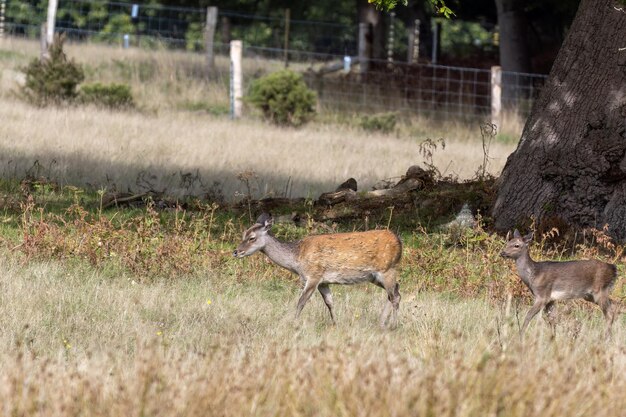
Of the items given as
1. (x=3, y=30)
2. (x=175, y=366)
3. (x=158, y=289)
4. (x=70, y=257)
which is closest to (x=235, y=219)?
(x=70, y=257)

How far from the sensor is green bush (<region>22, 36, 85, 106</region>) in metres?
26.4

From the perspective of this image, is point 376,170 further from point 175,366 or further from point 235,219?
point 175,366

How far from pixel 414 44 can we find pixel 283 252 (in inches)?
1409

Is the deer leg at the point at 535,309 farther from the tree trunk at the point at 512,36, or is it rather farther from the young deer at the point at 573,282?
the tree trunk at the point at 512,36

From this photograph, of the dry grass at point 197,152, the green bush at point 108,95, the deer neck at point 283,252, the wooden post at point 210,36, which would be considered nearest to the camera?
the deer neck at point 283,252

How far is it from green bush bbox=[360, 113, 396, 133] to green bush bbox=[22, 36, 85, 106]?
6.26 m

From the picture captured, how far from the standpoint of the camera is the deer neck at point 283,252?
32.2 ft

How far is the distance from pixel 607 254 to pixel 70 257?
17.9ft

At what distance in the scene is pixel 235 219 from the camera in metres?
14.6

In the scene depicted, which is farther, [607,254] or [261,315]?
[607,254]

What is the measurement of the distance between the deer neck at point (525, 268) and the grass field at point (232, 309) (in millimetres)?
339

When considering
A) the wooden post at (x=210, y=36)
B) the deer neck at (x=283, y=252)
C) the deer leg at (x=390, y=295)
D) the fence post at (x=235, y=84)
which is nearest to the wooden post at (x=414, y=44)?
the wooden post at (x=210, y=36)

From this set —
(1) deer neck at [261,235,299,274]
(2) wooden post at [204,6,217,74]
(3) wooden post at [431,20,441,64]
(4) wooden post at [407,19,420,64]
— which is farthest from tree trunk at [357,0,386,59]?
(1) deer neck at [261,235,299,274]

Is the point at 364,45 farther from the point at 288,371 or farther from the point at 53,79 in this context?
the point at 288,371
